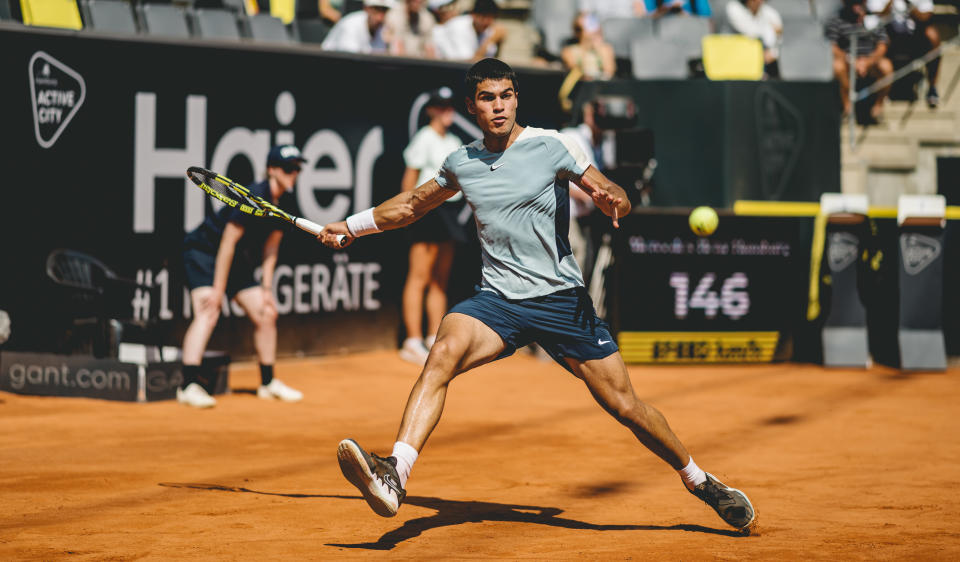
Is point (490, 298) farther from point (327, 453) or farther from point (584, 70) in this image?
point (584, 70)

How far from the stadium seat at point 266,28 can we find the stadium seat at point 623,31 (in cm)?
428

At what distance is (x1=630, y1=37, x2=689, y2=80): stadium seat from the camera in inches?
558

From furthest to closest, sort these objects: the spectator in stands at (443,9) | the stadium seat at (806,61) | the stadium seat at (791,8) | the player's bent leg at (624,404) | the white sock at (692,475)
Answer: the stadium seat at (791,8), the stadium seat at (806,61), the spectator in stands at (443,9), the white sock at (692,475), the player's bent leg at (624,404)

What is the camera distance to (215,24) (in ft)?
38.5

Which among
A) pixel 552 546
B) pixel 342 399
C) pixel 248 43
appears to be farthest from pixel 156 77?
pixel 552 546

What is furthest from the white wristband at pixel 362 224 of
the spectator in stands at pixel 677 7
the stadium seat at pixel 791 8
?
the stadium seat at pixel 791 8

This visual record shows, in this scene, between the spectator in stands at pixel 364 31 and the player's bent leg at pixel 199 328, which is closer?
the player's bent leg at pixel 199 328

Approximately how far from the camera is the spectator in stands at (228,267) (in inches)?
349

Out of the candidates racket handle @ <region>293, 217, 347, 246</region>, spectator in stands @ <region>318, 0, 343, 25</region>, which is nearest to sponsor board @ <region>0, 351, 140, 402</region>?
racket handle @ <region>293, 217, 347, 246</region>

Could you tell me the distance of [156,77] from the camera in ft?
33.1

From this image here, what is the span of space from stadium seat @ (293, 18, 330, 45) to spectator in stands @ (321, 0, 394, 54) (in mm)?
235

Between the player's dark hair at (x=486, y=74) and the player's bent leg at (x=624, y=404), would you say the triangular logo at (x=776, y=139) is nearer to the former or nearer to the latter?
the player's bent leg at (x=624, y=404)

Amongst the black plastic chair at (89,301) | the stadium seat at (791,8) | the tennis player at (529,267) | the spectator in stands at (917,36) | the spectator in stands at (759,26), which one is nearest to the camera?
the tennis player at (529,267)

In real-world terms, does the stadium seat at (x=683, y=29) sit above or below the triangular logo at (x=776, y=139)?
above
